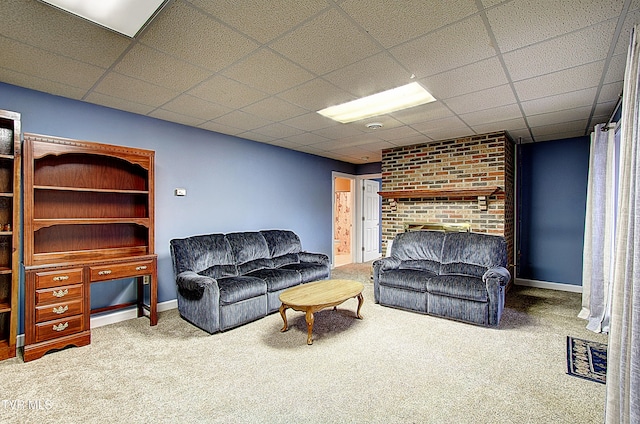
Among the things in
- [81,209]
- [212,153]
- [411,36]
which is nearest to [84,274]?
[81,209]

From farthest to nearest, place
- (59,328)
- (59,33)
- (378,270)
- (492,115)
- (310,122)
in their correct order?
(378,270), (310,122), (492,115), (59,328), (59,33)

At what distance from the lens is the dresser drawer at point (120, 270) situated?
308cm

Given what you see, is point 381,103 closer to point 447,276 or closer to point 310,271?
point 447,276

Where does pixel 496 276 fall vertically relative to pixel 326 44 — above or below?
below

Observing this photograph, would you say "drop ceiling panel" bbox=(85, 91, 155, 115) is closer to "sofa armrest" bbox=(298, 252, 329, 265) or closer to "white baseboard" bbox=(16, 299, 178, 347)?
"white baseboard" bbox=(16, 299, 178, 347)

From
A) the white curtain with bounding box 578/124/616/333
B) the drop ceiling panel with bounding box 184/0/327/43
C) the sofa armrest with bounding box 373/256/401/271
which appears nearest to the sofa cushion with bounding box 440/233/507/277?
the sofa armrest with bounding box 373/256/401/271

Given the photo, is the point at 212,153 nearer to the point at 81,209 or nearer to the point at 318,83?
the point at 81,209

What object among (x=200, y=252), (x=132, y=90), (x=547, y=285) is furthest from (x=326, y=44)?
(x=547, y=285)

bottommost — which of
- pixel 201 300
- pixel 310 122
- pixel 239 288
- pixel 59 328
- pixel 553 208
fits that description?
pixel 59 328

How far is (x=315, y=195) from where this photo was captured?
6.44 metres

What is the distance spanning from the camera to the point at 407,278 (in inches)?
155

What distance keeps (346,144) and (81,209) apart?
381 centimetres

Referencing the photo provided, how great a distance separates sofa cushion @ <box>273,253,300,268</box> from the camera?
4.64m

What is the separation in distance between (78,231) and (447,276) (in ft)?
13.9
